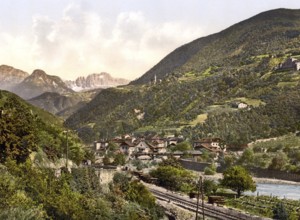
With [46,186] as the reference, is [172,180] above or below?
below

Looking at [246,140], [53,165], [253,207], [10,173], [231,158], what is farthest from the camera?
[246,140]

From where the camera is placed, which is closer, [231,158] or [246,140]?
[231,158]

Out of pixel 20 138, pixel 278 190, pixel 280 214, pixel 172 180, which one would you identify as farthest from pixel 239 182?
pixel 20 138

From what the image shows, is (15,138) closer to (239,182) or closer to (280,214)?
(280,214)

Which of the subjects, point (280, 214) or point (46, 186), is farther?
point (280, 214)

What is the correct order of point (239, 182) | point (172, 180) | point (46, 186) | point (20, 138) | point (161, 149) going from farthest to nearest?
point (161, 149)
point (172, 180)
point (239, 182)
point (20, 138)
point (46, 186)

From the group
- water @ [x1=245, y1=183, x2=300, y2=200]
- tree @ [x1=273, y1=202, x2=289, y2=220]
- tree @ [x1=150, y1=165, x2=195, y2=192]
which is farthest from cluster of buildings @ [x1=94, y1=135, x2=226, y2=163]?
tree @ [x1=273, y1=202, x2=289, y2=220]

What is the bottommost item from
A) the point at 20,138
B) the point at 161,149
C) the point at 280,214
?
the point at 280,214

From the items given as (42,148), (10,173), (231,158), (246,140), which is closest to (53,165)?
(42,148)

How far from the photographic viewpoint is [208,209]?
51.9 m

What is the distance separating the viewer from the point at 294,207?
196 ft

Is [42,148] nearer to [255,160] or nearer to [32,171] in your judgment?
[32,171]

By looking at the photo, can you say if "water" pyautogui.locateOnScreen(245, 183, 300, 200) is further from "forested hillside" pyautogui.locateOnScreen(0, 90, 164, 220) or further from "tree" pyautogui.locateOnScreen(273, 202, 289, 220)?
"forested hillside" pyautogui.locateOnScreen(0, 90, 164, 220)

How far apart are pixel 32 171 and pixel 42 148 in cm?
1116
